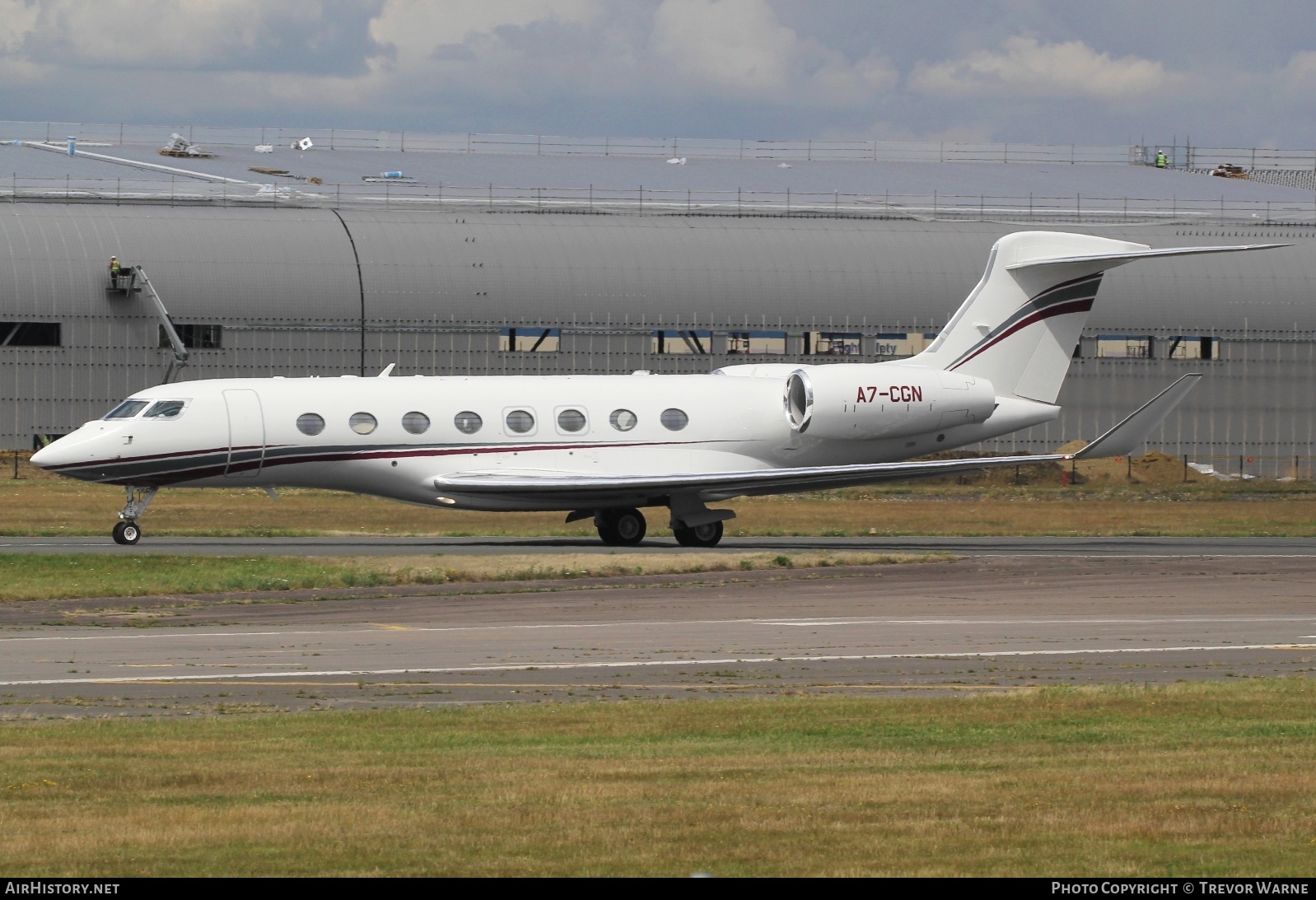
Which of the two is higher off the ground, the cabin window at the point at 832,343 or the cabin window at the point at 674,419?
the cabin window at the point at 832,343

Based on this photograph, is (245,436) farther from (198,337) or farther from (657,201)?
(657,201)

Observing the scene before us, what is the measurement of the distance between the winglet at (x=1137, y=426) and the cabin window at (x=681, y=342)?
868 inches

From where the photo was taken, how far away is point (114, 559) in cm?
2788

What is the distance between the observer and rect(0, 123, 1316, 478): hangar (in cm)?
4881

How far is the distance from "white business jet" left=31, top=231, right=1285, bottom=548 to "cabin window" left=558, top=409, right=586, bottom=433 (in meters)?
0.03

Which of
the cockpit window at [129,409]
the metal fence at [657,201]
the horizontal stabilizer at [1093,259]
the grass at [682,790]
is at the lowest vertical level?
the grass at [682,790]

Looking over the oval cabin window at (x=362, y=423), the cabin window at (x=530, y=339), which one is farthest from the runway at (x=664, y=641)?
the cabin window at (x=530, y=339)

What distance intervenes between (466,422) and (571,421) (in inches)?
78.0

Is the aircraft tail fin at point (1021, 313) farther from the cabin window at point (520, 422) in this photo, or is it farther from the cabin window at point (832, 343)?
the cabin window at point (832, 343)

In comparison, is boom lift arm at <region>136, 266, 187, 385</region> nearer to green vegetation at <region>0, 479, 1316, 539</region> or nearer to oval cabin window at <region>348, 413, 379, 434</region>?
green vegetation at <region>0, 479, 1316, 539</region>

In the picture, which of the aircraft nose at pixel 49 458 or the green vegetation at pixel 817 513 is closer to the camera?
the aircraft nose at pixel 49 458

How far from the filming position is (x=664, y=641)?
1925 centimetres

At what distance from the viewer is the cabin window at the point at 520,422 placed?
32406 mm
